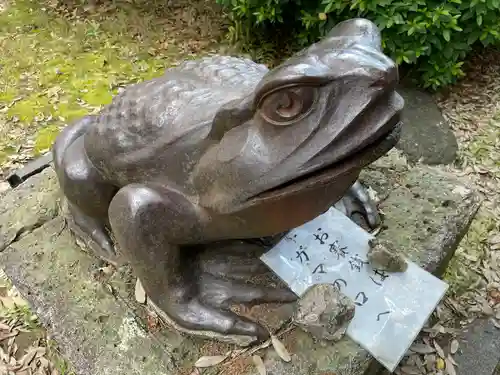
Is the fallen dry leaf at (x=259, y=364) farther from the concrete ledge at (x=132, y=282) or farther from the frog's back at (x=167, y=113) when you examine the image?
the frog's back at (x=167, y=113)

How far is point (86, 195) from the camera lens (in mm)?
1580

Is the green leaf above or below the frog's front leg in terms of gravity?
below

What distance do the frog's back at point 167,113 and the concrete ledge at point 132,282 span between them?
1.50ft

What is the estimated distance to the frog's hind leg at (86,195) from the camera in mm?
1550

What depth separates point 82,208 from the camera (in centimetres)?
166

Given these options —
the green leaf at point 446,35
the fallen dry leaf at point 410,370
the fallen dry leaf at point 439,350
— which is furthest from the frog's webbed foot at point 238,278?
the green leaf at point 446,35

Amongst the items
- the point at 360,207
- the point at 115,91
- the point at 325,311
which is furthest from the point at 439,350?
the point at 115,91

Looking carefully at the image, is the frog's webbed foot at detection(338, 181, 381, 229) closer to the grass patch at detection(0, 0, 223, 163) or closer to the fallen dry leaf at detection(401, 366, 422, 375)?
the fallen dry leaf at detection(401, 366, 422, 375)

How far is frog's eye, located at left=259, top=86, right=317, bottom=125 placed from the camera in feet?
3.44

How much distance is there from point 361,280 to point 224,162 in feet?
2.07

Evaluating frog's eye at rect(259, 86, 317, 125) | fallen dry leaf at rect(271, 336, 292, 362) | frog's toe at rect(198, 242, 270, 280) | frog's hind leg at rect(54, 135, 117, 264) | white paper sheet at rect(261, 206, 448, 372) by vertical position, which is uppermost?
frog's eye at rect(259, 86, 317, 125)

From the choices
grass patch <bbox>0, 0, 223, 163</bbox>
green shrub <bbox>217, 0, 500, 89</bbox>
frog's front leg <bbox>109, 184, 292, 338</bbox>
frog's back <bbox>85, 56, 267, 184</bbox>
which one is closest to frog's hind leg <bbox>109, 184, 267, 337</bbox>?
frog's front leg <bbox>109, 184, 292, 338</bbox>

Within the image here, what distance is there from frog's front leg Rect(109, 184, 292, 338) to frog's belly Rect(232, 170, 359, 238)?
0.49 feet

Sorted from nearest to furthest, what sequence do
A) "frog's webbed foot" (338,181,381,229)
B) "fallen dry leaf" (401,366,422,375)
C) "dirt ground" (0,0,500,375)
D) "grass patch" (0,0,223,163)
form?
1. "frog's webbed foot" (338,181,381,229)
2. "fallen dry leaf" (401,366,422,375)
3. "dirt ground" (0,0,500,375)
4. "grass patch" (0,0,223,163)
